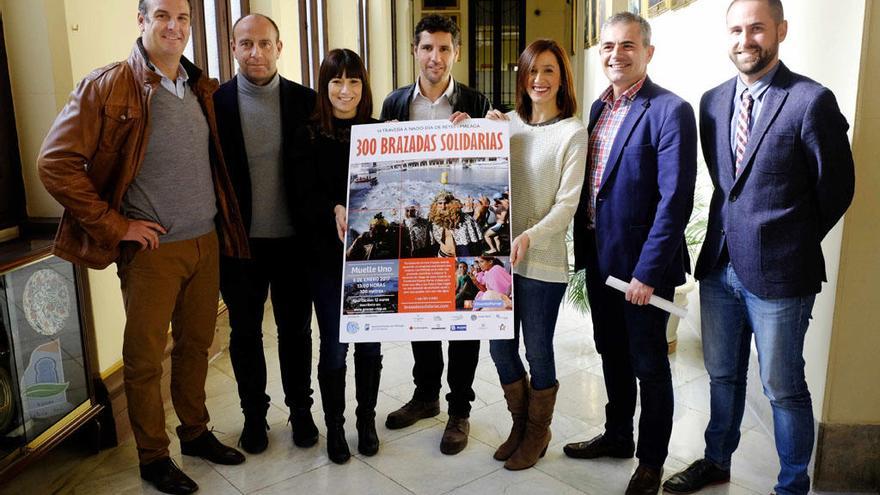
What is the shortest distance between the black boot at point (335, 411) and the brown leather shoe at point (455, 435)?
1.28 feet

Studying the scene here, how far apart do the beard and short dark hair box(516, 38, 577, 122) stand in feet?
1.71

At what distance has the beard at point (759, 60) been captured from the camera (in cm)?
206

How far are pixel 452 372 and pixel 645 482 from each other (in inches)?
33.3

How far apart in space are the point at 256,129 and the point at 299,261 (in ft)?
1.71

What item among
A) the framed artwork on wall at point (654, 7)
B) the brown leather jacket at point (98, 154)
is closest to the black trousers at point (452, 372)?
the brown leather jacket at point (98, 154)

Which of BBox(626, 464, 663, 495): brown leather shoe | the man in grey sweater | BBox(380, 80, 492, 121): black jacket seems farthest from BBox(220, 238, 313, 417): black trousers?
BBox(626, 464, 663, 495): brown leather shoe

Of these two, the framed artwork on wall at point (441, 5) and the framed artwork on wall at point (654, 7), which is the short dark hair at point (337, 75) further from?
the framed artwork on wall at point (441, 5)

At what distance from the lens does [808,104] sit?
78.4 inches

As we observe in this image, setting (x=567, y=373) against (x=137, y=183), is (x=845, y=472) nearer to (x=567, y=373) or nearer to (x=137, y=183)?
(x=567, y=373)

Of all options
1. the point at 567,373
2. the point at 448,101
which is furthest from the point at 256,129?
the point at 567,373

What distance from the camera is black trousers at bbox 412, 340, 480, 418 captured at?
2.81 m

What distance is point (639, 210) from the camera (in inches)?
87.4

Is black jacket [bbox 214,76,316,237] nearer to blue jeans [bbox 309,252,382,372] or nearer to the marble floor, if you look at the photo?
blue jeans [bbox 309,252,382,372]

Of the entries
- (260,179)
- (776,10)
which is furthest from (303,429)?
(776,10)
